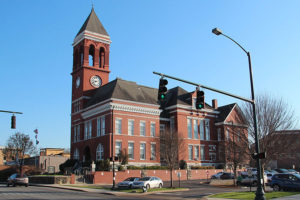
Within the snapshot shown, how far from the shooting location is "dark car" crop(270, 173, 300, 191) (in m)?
30.0

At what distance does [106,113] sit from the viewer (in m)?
52.8

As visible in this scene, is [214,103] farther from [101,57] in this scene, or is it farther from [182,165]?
[101,57]

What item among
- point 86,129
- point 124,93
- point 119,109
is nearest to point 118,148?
point 119,109

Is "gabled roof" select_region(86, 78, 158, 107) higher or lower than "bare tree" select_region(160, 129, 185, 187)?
higher

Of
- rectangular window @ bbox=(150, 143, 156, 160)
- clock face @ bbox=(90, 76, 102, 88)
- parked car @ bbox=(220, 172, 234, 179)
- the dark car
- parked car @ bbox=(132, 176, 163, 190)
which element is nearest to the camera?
the dark car

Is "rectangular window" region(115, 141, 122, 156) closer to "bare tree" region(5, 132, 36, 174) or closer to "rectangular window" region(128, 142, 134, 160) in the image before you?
"rectangular window" region(128, 142, 134, 160)

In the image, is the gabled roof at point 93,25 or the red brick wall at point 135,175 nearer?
the red brick wall at point 135,175

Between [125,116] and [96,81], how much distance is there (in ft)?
41.6

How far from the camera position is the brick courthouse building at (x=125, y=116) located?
174ft

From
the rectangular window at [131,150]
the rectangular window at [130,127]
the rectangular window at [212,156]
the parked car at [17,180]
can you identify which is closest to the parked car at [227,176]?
the rectangular window at [131,150]

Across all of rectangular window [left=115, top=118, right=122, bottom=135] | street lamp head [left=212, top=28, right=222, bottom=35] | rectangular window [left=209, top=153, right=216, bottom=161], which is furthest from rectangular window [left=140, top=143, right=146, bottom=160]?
street lamp head [left=212, top=28, right=222, bottom=35]

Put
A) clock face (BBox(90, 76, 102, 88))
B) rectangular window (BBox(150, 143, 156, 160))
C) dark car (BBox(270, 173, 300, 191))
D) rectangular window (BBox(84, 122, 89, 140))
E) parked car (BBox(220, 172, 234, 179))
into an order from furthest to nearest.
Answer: clock face (BBox(90, 76, 102, 88))
rectangular window (BBox(84, 122, 89, 140))
rectangular window (BBox(150, 143, 156, 160))
parked car (BBox(220, 172, 234, 179))
dark car (BBox(270, 173, 300, 191))

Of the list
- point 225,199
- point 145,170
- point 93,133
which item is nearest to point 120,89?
point 93,133

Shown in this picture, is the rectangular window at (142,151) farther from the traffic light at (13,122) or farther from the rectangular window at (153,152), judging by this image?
the traffic light at (13,122)
